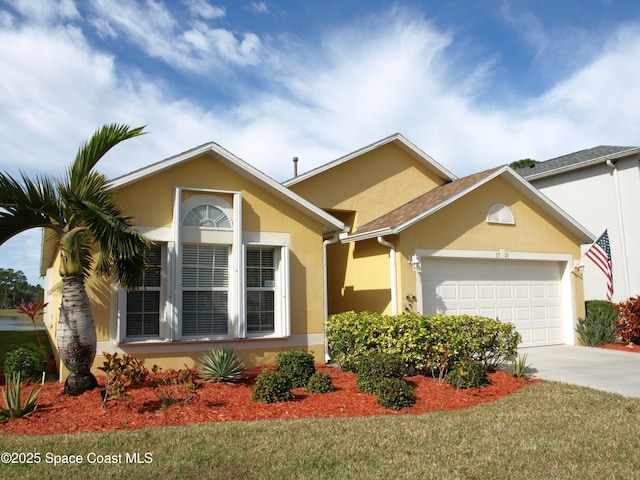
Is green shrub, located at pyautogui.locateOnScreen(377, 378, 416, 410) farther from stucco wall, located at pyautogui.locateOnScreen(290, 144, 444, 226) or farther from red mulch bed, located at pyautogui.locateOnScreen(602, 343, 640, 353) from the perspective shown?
red mulch bed, located at pyautogui.locateOnScreen(602, 343, 640, 353)

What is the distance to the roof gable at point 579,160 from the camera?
17.9m

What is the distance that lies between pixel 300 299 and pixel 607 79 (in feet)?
32.7

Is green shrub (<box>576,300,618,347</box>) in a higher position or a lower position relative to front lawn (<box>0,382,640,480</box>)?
higher

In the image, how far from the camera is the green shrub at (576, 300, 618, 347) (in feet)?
45.3

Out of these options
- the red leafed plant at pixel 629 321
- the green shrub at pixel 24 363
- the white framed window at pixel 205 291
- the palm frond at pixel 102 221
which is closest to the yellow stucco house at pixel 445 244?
the red leafed plant at pixel 629 321

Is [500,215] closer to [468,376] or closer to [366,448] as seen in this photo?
[468,376]

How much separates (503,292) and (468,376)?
17.0 feet

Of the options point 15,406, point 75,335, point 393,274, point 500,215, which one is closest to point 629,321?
point 500,215

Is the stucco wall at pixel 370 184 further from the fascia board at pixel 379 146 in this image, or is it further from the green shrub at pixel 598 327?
the green shrub at pixel 598 327

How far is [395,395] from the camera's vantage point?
7.50 m

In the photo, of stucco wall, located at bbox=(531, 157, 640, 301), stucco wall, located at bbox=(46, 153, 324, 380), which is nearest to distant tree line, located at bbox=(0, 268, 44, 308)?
stucco wall, located at bbox=(46, 153, 324, 380)

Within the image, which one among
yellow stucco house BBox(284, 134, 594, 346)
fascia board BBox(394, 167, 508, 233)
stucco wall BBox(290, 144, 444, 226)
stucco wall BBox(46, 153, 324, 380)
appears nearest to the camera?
stucco wall BBox(46, 153, 324, 380)

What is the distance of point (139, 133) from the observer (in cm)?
818

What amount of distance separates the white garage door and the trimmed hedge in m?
2.40
